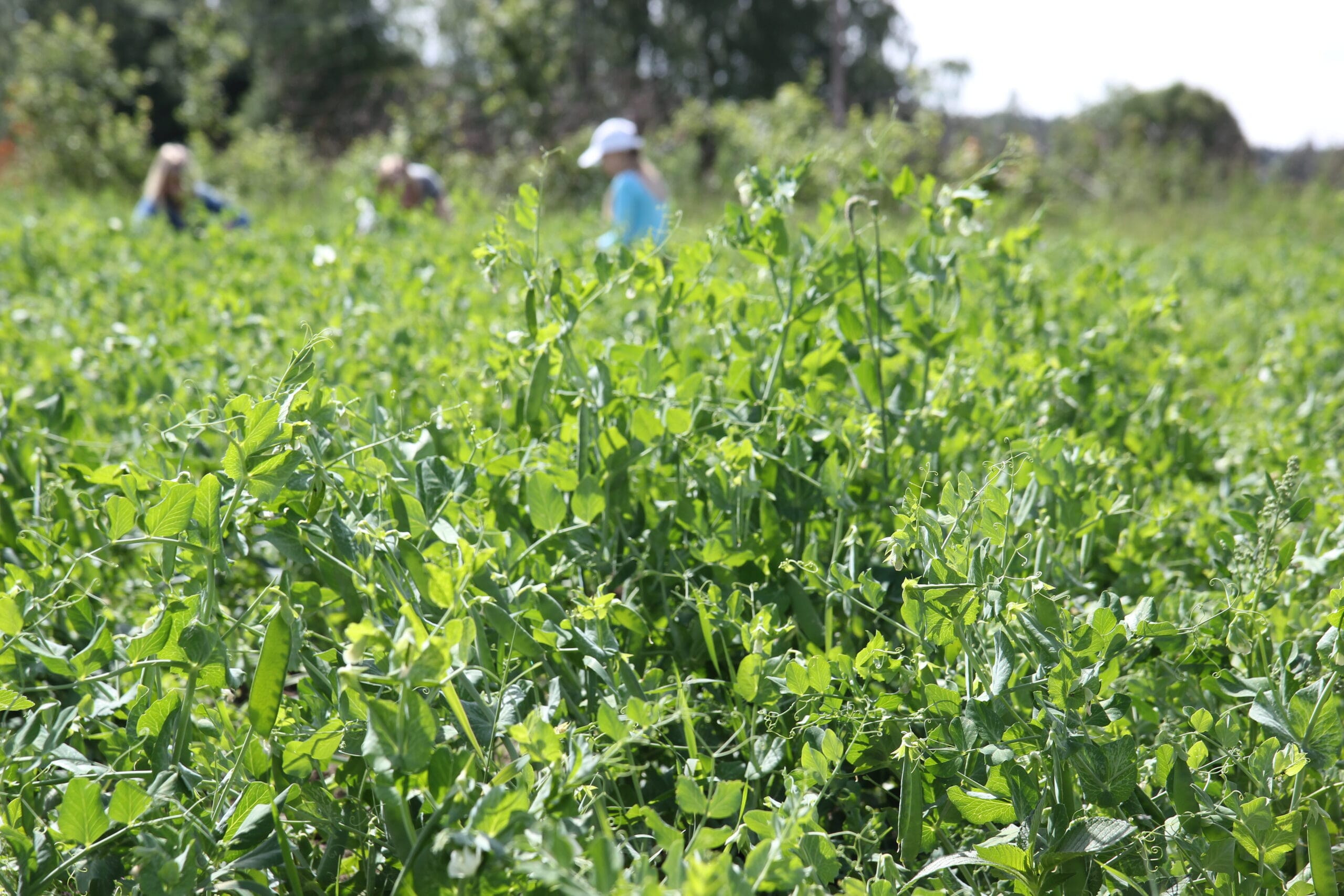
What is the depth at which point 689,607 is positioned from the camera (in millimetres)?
1611

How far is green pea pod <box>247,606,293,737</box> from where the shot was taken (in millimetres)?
1150

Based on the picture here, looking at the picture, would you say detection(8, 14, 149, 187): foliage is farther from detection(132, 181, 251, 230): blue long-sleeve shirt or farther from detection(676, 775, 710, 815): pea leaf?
detection(676, 775, 710, 815): pea leaf

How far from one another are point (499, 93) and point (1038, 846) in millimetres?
17055

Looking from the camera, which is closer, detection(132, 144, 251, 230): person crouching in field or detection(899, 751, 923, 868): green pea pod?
detection(899, 751, 923, 868): green pea pod

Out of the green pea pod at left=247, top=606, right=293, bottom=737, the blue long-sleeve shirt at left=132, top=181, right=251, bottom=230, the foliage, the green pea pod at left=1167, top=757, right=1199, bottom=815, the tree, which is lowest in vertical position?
the green pea pod at left=1167, top=757, right=1199, bottom=815

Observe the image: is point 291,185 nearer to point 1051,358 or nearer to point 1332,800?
point 1051,358

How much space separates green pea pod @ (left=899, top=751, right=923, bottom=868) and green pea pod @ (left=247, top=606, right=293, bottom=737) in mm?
768

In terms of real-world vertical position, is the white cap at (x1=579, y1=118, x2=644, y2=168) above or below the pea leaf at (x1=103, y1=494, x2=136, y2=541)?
above

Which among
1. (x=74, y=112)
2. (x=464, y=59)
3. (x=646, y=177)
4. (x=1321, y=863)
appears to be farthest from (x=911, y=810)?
(x=464, y=59)

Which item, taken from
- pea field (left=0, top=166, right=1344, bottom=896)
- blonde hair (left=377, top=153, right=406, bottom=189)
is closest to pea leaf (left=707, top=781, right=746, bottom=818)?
pea field (left=0, top=166, right=1344, bottom=896)

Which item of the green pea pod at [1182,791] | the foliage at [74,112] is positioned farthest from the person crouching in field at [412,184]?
the foliage at [74,112]

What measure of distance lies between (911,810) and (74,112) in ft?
57.2

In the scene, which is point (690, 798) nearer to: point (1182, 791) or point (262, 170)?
point (1182, 791)

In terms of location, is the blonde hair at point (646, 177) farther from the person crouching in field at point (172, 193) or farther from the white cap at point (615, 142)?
the person crouching in field at point (172, 193)
